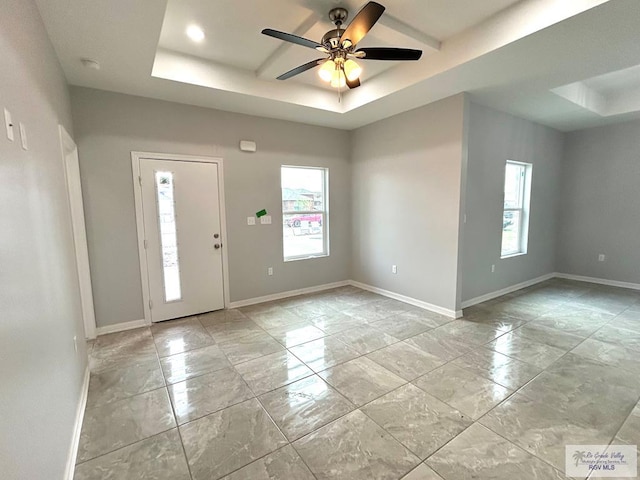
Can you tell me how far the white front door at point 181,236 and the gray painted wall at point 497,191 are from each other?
326 cm

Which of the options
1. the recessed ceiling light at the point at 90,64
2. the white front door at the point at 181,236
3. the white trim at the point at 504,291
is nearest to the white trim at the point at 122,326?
the white front door at the point at 181,236

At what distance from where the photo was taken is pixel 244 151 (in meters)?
4.07

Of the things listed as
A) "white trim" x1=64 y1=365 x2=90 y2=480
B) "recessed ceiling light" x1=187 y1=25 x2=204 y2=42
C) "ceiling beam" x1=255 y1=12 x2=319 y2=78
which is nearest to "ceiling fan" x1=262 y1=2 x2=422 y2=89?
"ceiling beam" x1=255 y1=12 x2=319 y2=78

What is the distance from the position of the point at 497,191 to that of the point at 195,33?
13.4 ft

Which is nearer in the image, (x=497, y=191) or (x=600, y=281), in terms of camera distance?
(x=497, y=191)

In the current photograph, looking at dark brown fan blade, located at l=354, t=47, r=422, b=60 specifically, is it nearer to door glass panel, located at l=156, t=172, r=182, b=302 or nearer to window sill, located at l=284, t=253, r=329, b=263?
door glass panel, located at l=156, t=172, r=182, b=302

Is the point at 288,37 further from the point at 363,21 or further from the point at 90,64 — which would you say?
the point at 90,64

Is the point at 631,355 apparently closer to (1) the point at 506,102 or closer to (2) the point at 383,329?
(2) the point at 383,329

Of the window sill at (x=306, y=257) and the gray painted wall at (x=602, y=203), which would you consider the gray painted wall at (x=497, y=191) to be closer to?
the gray painted wall at (x=602, y=203)

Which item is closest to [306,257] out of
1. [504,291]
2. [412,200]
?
[412,200]

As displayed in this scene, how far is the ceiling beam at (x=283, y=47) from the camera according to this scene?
7.99ft

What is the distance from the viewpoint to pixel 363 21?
74.8 inches

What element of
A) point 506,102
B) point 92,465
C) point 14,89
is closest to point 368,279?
point 506,102

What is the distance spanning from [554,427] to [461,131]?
113 inches
